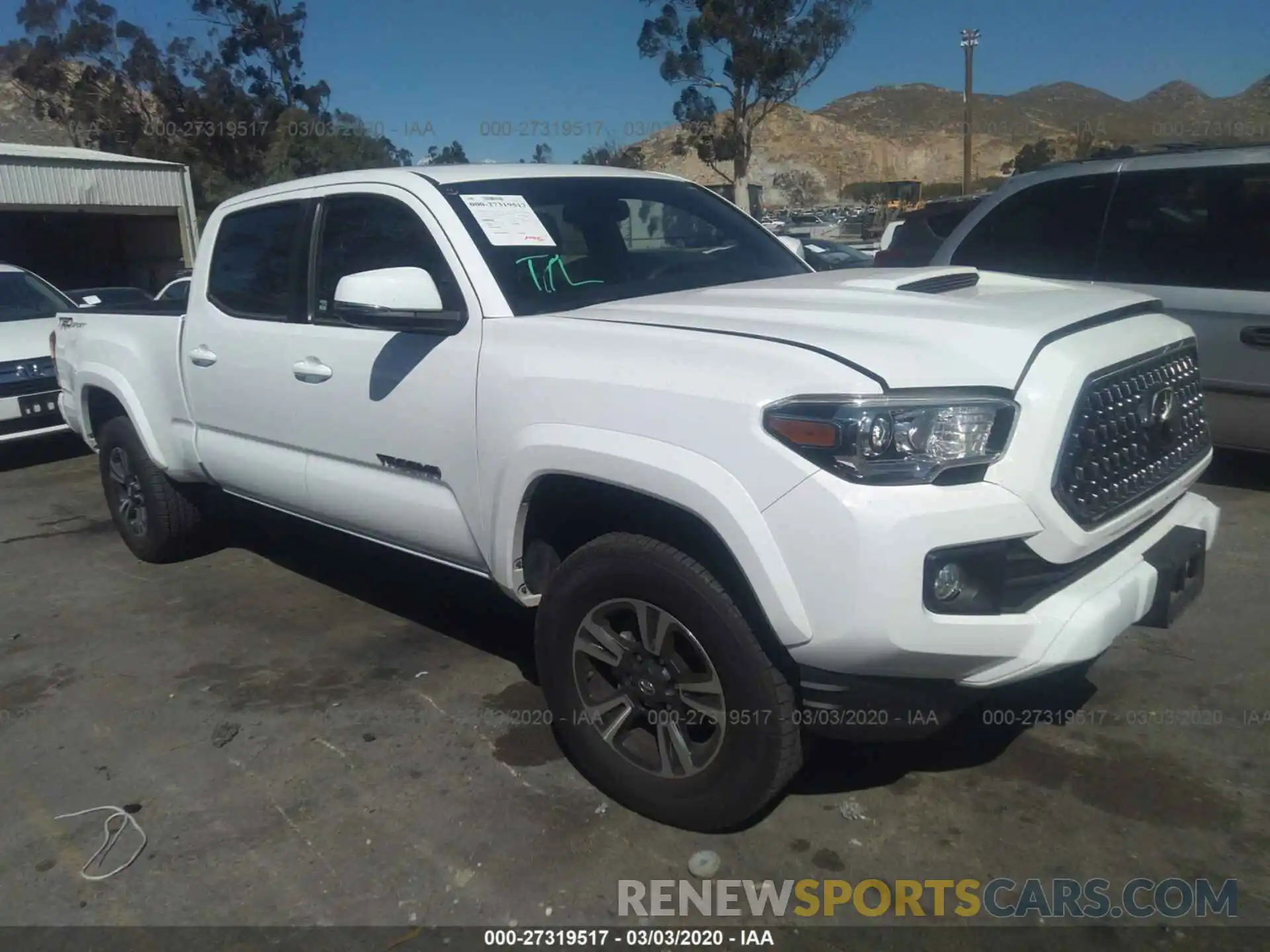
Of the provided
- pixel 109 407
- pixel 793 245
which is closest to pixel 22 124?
pixel 109 407

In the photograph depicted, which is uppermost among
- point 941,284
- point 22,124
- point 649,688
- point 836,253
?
point 22,124

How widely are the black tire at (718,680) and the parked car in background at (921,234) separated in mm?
5142

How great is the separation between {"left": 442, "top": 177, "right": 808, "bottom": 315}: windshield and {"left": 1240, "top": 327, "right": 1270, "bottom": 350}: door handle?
97.9 inches

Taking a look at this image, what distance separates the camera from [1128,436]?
276cm

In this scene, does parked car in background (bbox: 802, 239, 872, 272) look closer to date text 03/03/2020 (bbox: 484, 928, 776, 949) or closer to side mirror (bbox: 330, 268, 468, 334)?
side mirror (bbox: 330, 268, 468, 334)

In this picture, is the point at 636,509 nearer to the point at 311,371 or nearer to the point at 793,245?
the point at 311,371

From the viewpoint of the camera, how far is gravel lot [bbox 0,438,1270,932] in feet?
9.07

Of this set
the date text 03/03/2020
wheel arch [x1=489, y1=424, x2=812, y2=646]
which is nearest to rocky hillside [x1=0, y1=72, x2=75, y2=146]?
wheel arch [x1=489, y1=424, x2=812, y2=646]

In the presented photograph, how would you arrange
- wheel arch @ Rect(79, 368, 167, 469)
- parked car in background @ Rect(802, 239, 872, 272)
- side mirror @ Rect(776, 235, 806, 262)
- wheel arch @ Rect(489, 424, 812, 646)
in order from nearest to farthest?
wheel arch @ Rect(489, 424, 812, 646)
side mirror @ Rect(776, 235, 806, 262)
wheel arch @ Rect(79, 368, 167, 469)
parked car in background @ Rect(802, 239, 872, 272)

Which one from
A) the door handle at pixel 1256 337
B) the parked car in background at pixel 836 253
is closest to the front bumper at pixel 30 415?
the door handle at pixel 1256 337

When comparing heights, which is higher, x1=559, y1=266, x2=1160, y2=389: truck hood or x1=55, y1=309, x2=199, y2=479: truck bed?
x1=559, y1=266, x2=1160, y2=389: truck hood

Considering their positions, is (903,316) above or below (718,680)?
above

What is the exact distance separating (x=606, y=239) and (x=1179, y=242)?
343cm

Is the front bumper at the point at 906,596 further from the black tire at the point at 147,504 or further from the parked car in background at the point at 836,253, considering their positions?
the parked car in background at the point at 836,253
